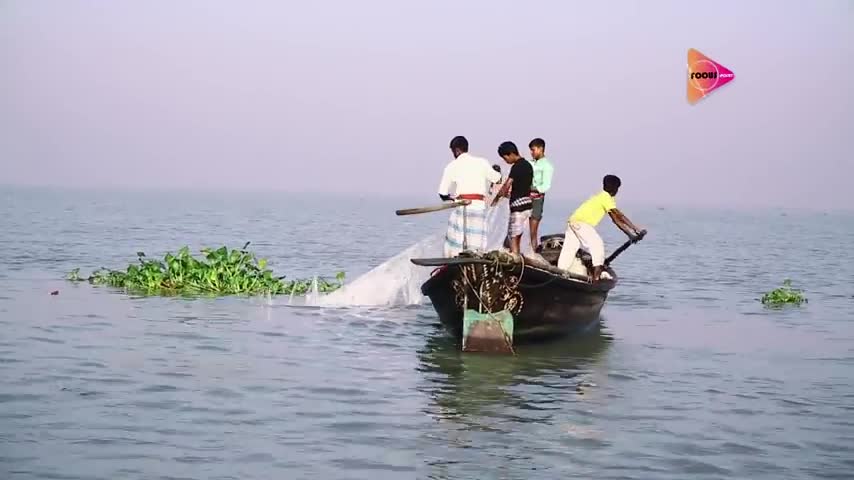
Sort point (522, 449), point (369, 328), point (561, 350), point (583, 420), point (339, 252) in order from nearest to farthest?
point (522, 449), point (583, 420), point (561, 350), point (369, 328), point (339, 252)

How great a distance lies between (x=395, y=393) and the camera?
469 inches

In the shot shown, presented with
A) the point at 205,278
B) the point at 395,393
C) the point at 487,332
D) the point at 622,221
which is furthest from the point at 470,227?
the point at 205,278

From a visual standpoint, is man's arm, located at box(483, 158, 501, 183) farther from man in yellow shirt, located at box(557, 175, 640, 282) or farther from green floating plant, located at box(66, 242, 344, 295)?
green floating plant, located at box(66, 242, 344, 295)

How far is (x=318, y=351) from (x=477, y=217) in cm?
253

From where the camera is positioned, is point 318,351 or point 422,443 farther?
point 318,351

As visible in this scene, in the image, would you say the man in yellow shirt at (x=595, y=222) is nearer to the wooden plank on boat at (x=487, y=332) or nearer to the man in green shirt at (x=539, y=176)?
the man in green shirt at (x=539, y=176)

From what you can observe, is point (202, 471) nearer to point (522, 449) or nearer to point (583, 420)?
point (522, 449)

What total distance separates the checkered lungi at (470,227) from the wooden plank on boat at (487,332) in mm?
788

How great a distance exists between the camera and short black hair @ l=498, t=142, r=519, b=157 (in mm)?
14422

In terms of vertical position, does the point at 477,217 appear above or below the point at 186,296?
above

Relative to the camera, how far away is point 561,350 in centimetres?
1506

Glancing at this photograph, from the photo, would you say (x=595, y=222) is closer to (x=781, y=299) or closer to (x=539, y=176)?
(x=539, y=176)

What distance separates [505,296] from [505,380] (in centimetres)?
129

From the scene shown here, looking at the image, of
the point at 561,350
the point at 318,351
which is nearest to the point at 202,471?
the point at 318,351
